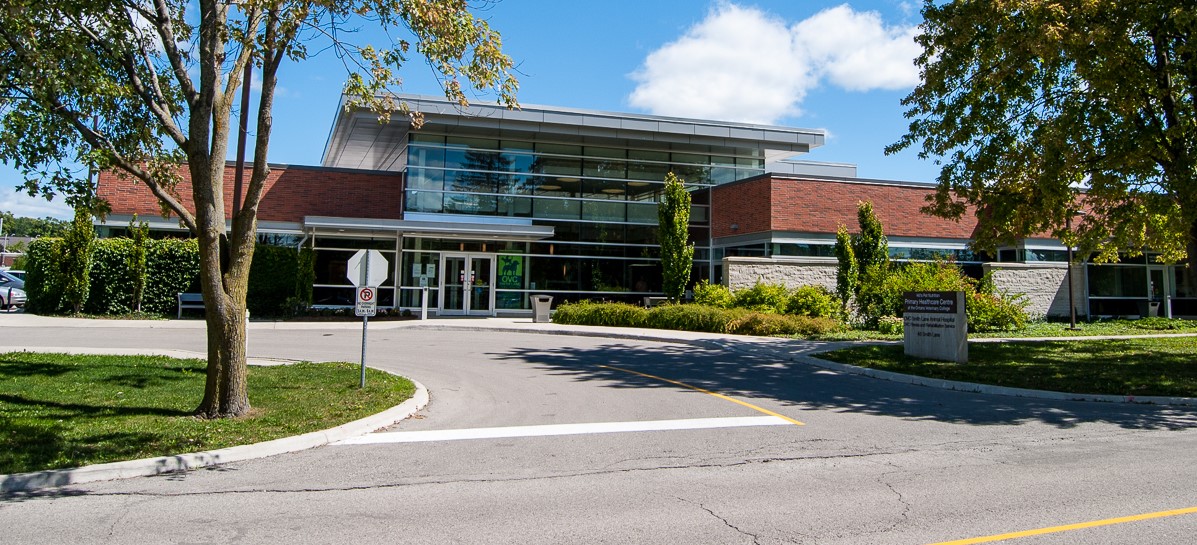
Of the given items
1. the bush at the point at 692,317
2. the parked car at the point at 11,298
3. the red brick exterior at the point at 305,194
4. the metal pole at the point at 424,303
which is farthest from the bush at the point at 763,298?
the parked car at the point at 11,298

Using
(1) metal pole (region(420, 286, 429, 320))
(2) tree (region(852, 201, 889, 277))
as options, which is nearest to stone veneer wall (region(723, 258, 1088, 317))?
(2) tree (region(852, 201, 889, 277))

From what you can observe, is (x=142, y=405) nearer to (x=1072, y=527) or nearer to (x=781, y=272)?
(x=1072, y=527)

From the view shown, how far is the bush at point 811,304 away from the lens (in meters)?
22.1

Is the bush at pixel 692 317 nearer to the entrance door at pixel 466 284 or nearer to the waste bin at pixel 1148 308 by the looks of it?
the entrance door at pixel 466 284

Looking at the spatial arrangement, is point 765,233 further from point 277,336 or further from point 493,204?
point 277,336

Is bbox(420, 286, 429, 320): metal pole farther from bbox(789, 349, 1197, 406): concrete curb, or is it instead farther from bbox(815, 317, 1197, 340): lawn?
bbox(789, 349, 1197, 406): concrete curb

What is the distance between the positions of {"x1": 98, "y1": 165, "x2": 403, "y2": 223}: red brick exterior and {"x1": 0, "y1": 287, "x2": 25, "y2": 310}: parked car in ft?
16.9

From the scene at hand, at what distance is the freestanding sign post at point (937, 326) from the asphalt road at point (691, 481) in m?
3.37

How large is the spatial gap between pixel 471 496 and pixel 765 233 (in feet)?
67.1

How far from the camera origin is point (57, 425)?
7.64 metres

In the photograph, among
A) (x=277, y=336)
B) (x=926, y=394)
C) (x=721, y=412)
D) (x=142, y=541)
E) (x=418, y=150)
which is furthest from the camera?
(x=418, y=150)

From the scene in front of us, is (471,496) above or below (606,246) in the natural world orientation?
below

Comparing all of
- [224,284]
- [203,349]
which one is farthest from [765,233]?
[224,284]

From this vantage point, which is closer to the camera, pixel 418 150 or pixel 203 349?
pixel 203 349
